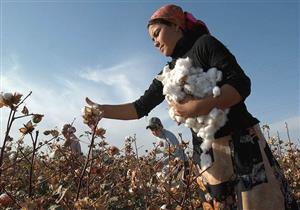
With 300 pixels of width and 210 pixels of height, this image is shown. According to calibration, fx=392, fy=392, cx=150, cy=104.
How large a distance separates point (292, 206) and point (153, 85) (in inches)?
41.4

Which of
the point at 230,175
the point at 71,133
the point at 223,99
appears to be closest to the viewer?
the point at 223,99

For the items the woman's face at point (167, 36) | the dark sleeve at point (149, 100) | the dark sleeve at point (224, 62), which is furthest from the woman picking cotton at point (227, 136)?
the dark sleeve at point (149, 100)

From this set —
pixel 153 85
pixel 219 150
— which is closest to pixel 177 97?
pixel 219 150

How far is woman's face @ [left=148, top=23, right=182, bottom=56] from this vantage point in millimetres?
2029

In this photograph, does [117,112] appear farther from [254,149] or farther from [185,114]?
[254,149]

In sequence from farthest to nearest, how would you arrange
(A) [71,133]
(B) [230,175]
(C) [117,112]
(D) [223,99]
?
(A) [71,133] < (C) [117,112] < (B) [230,175] < (D) [223,99]

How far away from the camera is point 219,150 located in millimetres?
1812

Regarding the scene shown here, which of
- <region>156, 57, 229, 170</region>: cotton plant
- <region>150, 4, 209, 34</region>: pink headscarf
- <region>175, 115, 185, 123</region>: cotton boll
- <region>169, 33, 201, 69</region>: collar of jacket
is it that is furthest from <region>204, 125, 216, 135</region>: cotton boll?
<region>150, 4, 209, 34</region>: pink headscarf

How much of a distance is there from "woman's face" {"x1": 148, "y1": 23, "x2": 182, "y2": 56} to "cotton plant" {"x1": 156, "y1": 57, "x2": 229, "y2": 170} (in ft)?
0.92

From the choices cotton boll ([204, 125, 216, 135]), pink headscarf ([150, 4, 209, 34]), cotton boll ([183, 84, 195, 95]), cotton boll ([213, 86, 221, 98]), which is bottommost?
cotton boll ([204, 125, 216, 135])

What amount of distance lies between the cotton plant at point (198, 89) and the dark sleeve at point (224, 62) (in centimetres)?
4

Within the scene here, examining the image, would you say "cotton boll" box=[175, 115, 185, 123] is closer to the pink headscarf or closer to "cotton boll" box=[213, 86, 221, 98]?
"cotton boll" box=[213, 86, 221, 98]

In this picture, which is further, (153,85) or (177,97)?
(153,85)

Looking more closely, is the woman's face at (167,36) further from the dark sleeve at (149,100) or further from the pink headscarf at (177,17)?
the dark sleeve at (149,100)
